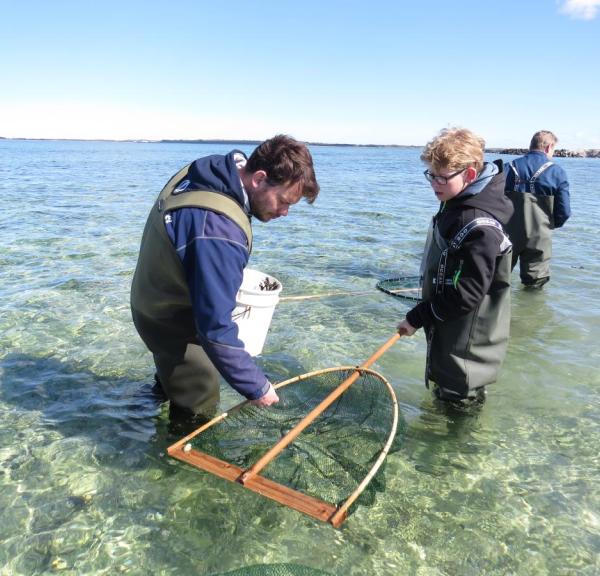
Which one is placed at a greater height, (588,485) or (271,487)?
(271,487)

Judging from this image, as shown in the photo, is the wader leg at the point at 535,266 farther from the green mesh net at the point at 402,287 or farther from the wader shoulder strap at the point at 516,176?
the green mesh net at the point at 402,287

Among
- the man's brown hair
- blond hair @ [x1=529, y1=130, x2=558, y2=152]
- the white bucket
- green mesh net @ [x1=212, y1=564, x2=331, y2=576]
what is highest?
blond hair @ [x1=529, y1=130, x2=558, y2=152]

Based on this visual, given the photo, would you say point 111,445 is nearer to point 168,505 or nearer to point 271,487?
point 168,505

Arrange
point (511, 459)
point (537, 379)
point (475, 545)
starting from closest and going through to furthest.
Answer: point (475, 545) → point (511, 459) → point (537, 379)

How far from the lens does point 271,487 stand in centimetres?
336

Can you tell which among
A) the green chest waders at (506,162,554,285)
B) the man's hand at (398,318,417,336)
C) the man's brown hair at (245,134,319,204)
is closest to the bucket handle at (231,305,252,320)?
the man's brown hair at (245,134,319,204)

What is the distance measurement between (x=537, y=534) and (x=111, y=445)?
3352mm

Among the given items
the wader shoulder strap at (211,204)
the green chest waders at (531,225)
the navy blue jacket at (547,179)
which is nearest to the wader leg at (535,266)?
the green chest waders at (531,225)

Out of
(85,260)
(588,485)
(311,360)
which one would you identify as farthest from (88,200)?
(588,485)

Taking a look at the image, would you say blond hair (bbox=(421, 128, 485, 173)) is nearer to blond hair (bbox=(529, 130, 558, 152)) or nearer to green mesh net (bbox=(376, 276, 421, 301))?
green mesh net (bbox=(376, 276, 421, 301))

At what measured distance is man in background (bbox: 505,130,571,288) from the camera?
308 inches

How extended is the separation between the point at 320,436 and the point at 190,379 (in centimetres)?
123

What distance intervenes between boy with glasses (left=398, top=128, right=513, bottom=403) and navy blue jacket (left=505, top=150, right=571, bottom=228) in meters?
4.45

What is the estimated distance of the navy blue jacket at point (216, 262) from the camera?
118 inches
